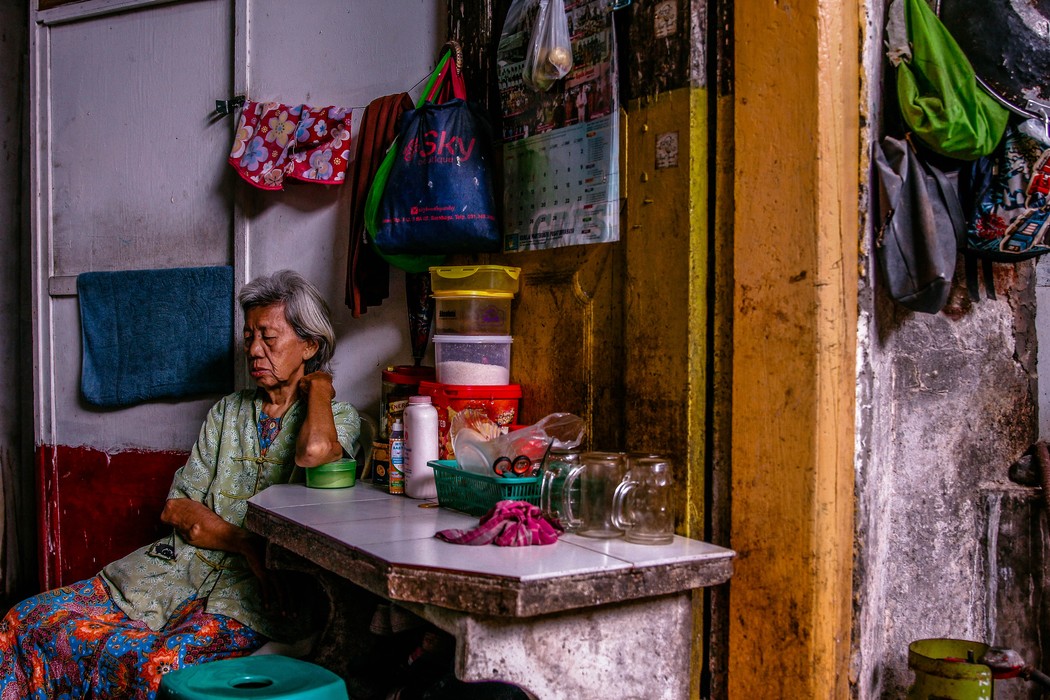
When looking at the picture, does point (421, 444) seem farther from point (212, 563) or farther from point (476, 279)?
point (212, 563)

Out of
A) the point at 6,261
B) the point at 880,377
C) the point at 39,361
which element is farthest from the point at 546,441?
the point at 6,261

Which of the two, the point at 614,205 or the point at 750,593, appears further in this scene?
the point at 614,205

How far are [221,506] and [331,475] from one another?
0.52m

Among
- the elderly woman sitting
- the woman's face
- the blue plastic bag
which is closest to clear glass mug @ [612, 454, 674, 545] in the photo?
the blue plastic bag

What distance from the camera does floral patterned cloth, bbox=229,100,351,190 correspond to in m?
3.32

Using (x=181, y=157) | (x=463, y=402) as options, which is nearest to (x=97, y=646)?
(x=463, y=402)

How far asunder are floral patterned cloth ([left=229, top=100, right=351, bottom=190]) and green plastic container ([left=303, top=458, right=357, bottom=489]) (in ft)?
3.77

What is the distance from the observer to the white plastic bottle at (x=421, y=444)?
8.45ft

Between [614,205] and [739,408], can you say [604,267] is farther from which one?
[739,408]

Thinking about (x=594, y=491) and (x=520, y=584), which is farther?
(x=594, y=491)

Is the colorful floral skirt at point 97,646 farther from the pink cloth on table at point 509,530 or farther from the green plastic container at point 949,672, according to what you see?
the green plastic container at point 949,672

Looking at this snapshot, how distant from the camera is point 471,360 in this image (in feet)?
9.05

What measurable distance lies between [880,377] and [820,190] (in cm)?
62

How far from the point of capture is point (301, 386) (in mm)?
3074
